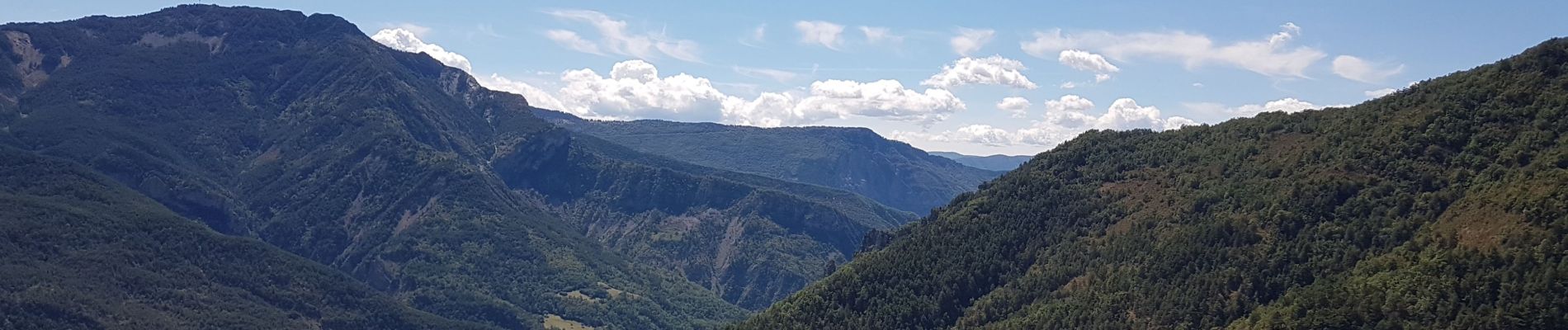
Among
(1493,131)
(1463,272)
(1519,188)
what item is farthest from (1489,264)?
(1493,131)

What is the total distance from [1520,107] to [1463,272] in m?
51.1

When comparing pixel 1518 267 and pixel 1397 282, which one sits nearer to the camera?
pixel 1518 267

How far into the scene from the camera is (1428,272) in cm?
16675

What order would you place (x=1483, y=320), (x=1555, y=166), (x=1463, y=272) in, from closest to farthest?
(x=1483, y=320), (x=1463, y=272), (x=1555, y=166)

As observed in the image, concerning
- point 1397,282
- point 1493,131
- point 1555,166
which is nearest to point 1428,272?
point 1397,282

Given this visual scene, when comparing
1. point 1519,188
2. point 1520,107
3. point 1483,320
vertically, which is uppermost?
point 1520,107

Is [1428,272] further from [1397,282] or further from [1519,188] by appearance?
[1519,188]

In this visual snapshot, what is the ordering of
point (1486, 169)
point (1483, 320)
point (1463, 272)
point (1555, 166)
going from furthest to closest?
point (1486, 169) < point (1555, 166) < point (1463, 272) < point (1483, 320)

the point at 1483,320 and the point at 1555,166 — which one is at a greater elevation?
the point at 1555,166

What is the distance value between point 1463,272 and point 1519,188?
1860cm

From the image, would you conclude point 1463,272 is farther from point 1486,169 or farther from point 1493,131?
point 1493,131

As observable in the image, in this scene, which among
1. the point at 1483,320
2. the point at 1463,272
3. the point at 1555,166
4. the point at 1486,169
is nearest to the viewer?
the point at 1483,320

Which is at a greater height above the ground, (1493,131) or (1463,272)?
(1493,131)

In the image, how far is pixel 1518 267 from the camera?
516 feet
